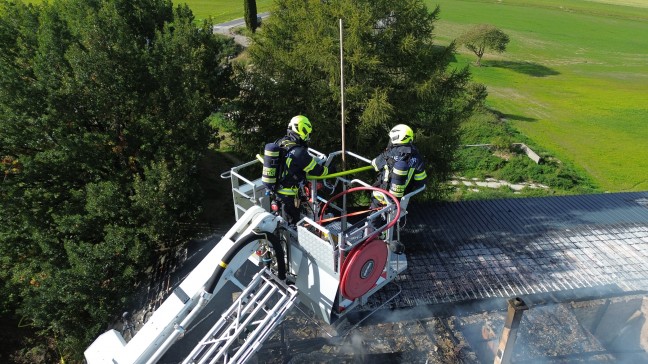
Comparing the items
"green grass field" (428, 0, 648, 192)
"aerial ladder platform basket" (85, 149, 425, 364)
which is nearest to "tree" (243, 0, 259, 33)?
"green grass field" (428, 0, 648, 192)

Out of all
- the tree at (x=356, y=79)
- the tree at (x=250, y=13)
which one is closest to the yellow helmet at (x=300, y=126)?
the tree at (x=356, y=79)

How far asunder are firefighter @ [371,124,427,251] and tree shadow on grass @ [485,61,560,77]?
51.2 m

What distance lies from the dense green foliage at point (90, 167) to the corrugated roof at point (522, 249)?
6.74 meters

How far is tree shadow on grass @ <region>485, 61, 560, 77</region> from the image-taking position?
53.0m

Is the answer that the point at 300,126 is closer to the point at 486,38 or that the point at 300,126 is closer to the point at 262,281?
the point at 262,281

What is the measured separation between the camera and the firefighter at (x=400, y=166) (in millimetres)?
7668

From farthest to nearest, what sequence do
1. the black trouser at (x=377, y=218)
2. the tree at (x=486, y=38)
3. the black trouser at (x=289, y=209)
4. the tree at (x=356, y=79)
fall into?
1. the tree at (x=486, y=38)
2. the tree at (x=356, y=79)
3. the black trouser at (x=377, y=218)
4. the black trouser at (x=289, y=209)

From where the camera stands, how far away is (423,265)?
10.9m

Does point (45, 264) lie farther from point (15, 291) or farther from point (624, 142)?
point (624, 142)

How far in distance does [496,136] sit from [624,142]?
10.6m

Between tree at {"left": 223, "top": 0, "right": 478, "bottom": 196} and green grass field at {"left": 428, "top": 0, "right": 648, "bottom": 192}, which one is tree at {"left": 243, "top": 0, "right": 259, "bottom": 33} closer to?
green grass field at {"left": 428, "top": 0, "right": 648, "bottom": 192}

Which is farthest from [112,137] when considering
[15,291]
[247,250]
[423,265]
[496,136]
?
[496,136]

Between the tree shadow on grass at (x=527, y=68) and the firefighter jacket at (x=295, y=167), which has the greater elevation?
the firefighter jacket at (x=295, y=167)

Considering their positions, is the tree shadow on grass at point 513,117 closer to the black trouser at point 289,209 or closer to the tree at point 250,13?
the tree at point 250,13
